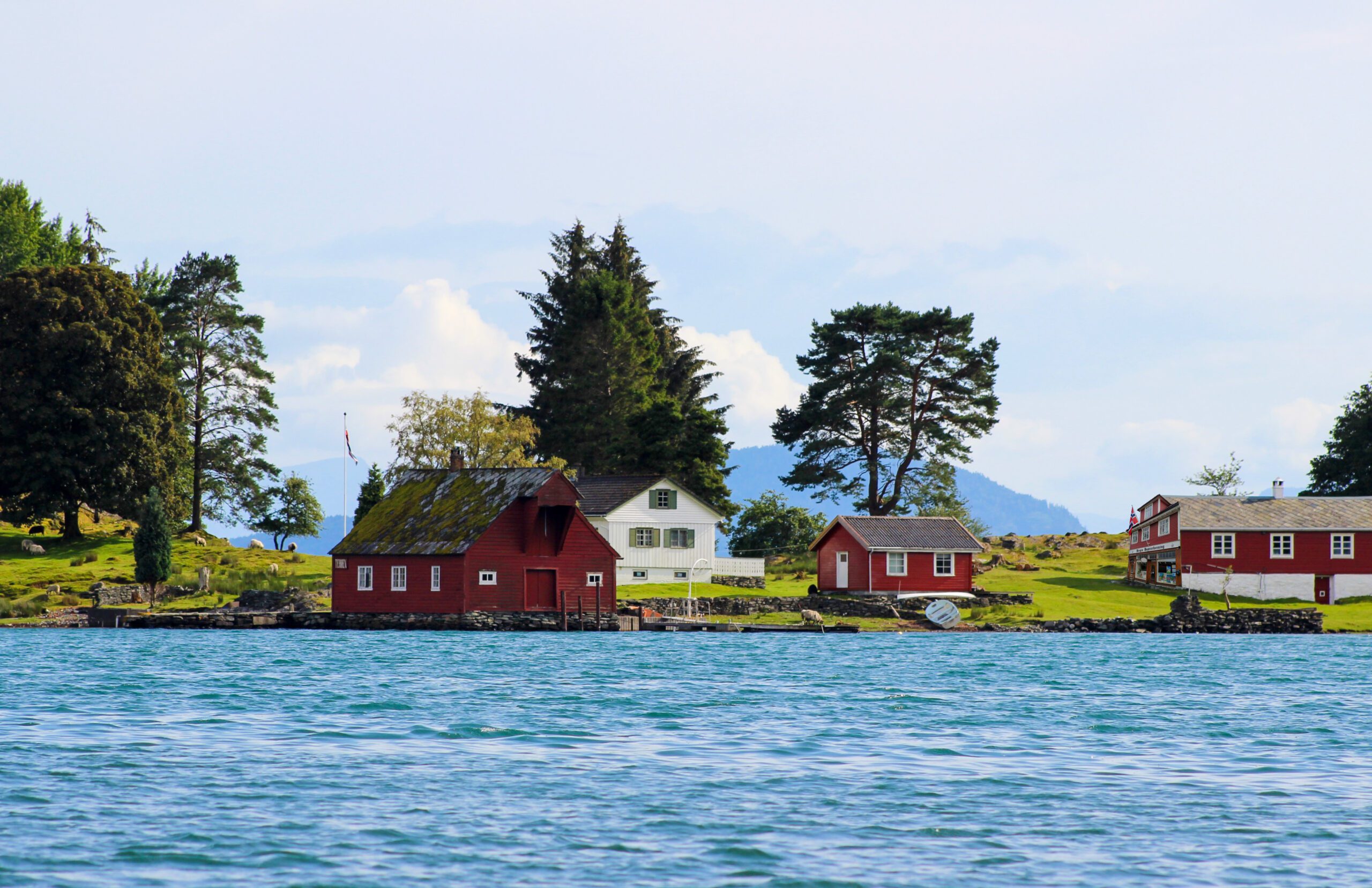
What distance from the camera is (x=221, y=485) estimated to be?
91750 mm

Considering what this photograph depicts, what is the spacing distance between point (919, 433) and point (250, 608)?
4562cm

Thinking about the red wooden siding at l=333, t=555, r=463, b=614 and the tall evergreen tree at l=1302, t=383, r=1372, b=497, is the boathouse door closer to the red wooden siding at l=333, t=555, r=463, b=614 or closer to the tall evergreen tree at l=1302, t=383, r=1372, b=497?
the red wooden siding at l=333, t=555, r=463, b=614

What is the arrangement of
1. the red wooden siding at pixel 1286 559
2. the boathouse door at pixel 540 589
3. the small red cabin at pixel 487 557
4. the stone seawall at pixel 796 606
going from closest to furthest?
the small red cabin at pixel 487 557
the boathouse door at pixel 540 589
the stone seawall at pixel 796 606
the red wooden siding at pixel 1286 559

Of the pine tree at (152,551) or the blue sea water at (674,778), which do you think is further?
the pine tree at (152,551)

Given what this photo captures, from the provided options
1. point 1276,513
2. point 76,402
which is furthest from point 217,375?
point 1276,513

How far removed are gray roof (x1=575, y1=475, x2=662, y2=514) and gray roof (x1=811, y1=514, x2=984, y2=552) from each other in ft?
34.2

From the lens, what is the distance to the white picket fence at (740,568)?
79562mm

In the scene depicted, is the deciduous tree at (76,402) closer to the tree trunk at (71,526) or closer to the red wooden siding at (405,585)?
the tree trunk at (71,526)

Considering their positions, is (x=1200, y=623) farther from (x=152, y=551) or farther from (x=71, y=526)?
(x=71, y=526)

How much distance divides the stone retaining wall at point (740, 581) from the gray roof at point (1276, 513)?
23645mm

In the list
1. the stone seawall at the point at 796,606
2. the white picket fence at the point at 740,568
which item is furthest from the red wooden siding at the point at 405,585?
the white picket fence at the point at 740,568

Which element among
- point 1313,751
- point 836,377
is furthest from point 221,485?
point 1313,751

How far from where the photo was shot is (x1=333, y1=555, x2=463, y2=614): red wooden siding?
67312mm

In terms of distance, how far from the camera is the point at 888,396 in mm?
94000
